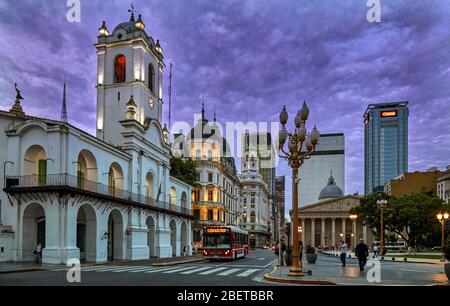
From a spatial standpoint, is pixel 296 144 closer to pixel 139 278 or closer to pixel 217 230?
pixel 139 278

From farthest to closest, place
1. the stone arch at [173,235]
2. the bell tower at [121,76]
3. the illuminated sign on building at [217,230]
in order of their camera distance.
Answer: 1. the stone arch at [173,235]
2. the bell tower at [121,76]
3. the illuminated sign on building at [217,230]

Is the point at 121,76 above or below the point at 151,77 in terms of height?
below

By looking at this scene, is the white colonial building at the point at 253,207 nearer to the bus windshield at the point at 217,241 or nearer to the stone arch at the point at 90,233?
the bus windshield at the point at 217,241

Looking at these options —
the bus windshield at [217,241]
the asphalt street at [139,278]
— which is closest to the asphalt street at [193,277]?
the asphalt street at [139,278]

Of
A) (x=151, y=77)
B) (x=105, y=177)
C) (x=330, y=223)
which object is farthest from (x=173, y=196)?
(x=330, y=223)

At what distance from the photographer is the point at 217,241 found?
39.1 m

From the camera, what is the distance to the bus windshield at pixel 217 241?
38.8 meters

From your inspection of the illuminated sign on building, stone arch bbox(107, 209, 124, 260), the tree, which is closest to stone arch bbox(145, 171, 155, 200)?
stone arch bbox(107, 209, 124, 260)

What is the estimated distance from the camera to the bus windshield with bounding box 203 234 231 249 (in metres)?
38.8

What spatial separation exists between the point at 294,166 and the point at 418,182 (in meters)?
114

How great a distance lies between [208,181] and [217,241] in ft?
148

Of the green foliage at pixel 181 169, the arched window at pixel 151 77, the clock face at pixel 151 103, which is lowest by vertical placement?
the green foliage at pixel 181 169

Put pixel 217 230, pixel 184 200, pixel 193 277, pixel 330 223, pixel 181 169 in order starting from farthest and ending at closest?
pixel 330 223, pixel 181 169, pixel 184 200, pixel 217 230, pixel 193 277

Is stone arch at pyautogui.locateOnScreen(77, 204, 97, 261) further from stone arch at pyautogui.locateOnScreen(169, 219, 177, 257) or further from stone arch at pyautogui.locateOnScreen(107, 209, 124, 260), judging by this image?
stone arch at pyautogui.locateOnScreen(169, 219, 177, 257)
